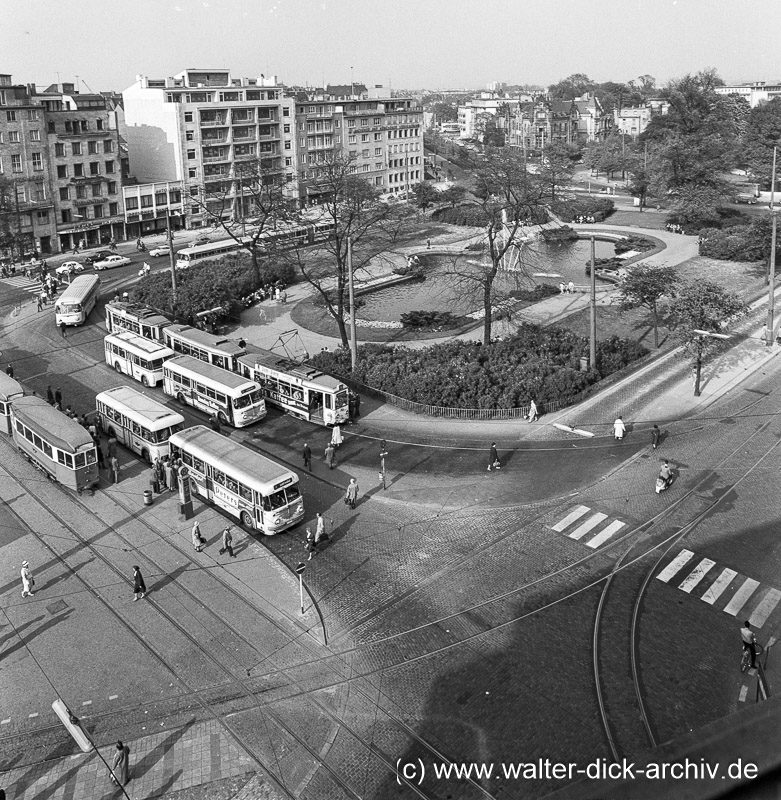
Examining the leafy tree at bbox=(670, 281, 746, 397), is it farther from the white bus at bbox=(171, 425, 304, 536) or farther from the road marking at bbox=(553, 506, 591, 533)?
the white bus at bbox=(171, 425, 304, 536)

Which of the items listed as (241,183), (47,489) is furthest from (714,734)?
(241,183)

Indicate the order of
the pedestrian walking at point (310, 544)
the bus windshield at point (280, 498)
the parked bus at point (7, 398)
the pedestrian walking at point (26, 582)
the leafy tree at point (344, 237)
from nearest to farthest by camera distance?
the pedestrian walking at point (26, 582) → the pedestrian walking at point (310, 544) → the bus windshield at point (280, 498) → the parked bus at point (7, 398) → the leafy tree at point (344, 237)

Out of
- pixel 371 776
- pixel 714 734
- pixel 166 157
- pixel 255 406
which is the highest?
pixel 166 157

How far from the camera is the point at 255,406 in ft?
119

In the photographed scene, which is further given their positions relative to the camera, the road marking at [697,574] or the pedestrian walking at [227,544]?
the pedestrian walking at [227,544]

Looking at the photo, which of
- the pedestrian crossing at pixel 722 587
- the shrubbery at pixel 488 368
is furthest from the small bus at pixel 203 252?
the pedestrian crossing at pixel 722 587

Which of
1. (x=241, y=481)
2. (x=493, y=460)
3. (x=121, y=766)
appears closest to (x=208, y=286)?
(x=241, y=481)

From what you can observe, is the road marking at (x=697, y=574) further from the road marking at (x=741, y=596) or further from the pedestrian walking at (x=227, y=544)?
the pedestrian walking at (x=227, y=544)

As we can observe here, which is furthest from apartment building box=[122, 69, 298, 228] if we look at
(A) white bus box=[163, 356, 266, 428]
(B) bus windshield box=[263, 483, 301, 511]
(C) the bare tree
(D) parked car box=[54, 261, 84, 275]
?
(B) bus windshield box=[263, 483, 301, 511]

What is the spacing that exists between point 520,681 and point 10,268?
65472 millimetres

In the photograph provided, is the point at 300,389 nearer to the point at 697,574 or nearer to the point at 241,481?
the point at 241,481

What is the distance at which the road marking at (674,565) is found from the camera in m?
23.8

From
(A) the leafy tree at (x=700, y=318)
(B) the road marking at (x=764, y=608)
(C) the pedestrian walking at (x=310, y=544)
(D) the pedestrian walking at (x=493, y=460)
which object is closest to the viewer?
(B) the road marking at (x=764, y=608)

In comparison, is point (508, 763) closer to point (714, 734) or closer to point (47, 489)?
point (714, 734)
